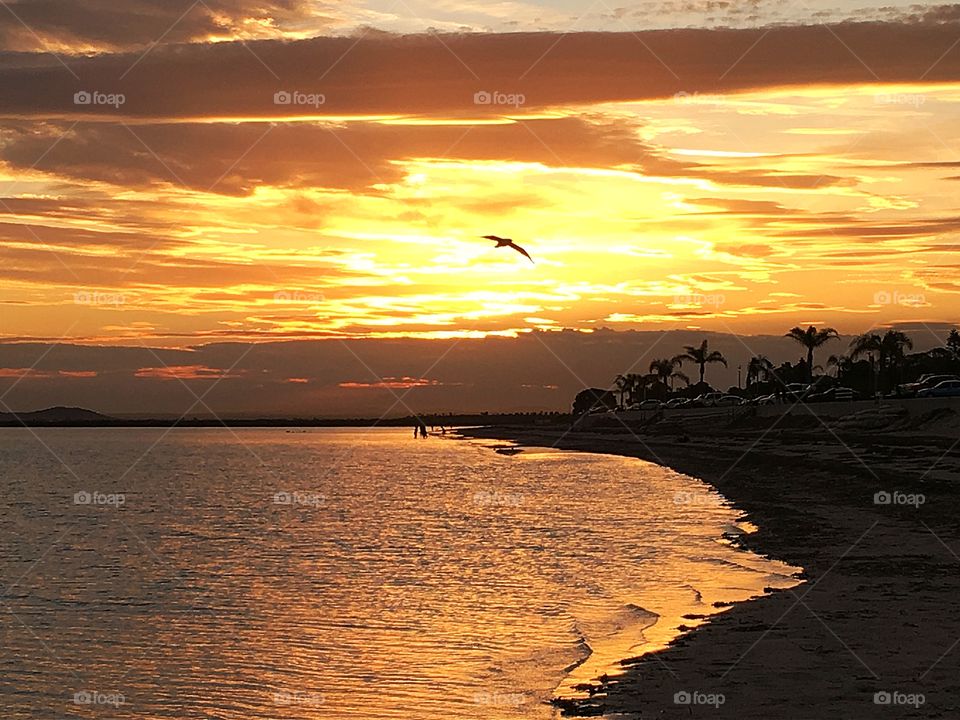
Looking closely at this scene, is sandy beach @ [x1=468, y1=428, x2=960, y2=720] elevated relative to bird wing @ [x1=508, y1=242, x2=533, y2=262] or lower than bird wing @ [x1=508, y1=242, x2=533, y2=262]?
lower

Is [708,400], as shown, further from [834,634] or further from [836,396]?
[834,634]

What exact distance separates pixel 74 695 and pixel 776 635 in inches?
485

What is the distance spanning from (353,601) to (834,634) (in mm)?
13409

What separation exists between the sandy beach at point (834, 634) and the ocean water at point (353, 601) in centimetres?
125

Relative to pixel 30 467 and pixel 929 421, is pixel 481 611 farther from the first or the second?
pixel 30 467

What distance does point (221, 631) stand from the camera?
80.5 feet

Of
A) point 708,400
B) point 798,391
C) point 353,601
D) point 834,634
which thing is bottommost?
point 353,601

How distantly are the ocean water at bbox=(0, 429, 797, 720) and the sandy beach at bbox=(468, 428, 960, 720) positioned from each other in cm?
125

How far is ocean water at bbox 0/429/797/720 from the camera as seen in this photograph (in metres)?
18.4

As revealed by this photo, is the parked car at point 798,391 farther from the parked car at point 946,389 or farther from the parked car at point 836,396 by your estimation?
the parked car at point 946,389

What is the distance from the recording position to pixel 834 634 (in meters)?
18.6

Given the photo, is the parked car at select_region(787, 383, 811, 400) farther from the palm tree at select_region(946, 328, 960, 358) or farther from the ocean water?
the ocean water

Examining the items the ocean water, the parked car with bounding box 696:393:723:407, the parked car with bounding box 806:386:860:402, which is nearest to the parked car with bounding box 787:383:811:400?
the parked car with bounding box 806:386:860:402

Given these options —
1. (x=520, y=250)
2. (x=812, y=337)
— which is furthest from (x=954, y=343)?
(x=520, y=250)
